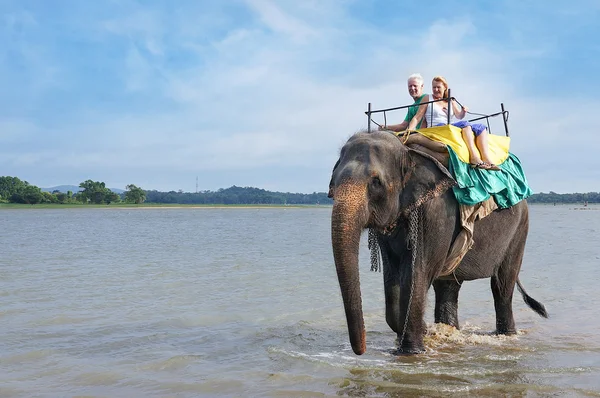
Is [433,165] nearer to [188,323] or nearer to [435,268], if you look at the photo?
[435,268]

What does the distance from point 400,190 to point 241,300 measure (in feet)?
21.3

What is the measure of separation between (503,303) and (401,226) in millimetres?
2884

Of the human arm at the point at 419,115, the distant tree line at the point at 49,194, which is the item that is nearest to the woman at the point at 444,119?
the human arm at the point at 419,115

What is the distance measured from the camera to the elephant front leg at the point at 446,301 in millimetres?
9570

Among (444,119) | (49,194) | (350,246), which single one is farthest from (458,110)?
(49,194)

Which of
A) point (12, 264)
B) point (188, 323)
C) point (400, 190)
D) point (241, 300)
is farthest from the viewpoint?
point (12, 264)

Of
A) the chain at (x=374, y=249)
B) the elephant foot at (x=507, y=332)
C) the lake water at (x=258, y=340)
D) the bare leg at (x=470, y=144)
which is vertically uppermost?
the bare leg at (x=470, y=144)

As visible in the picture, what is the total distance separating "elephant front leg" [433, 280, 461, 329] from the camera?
9.57 m

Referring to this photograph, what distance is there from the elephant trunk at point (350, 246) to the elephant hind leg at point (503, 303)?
3.59 m

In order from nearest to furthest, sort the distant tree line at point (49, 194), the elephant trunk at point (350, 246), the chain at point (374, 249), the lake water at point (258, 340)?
1. the elephant trunk at point (350, 246)
2. the lake water at point (258, 340)
3. the chain at point (374, 249)
4. the distant tree line at point (49, 194)

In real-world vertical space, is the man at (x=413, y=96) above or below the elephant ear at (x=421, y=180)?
above

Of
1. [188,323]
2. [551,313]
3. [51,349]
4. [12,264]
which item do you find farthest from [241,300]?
[12,264]

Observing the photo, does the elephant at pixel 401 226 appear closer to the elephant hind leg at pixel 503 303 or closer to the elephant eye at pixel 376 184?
the elephant eye at pixel 376 184

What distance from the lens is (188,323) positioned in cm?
1082
